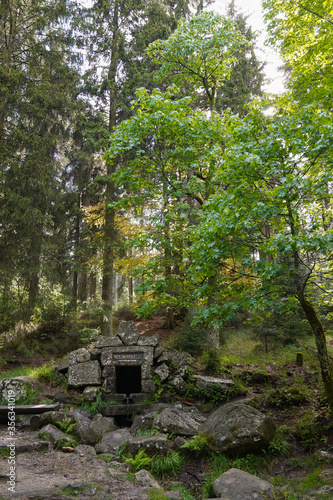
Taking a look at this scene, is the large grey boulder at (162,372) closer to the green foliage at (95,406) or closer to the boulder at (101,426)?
the green foliage at (95,406)

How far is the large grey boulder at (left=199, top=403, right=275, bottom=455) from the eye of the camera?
5.16 m

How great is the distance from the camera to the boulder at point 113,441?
18.8 feet

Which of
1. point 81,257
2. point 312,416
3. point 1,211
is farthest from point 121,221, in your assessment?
point 312,416

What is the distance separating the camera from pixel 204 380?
298 inches

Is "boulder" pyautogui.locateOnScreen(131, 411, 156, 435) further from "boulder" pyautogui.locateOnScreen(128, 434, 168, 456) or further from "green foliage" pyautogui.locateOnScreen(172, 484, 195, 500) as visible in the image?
"green foliage" pyautogui.locateOnScreen(172, 484, 195, 500)

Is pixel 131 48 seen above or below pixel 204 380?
above

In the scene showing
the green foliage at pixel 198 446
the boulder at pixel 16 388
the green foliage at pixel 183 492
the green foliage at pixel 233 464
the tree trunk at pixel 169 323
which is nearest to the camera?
the green foliage at pixel 183 492

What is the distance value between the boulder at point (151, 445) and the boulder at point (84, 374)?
118 inches

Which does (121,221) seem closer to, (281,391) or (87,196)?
(87,196)

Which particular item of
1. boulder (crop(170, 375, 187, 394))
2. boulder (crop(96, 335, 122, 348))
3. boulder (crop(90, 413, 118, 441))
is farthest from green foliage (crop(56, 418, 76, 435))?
boulder (crop(170, 375, 187, 394))

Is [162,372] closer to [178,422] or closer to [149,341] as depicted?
[149,341]

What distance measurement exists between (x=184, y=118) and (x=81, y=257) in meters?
8.89

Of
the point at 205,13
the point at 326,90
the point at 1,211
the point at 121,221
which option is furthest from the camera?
the point at 121,221

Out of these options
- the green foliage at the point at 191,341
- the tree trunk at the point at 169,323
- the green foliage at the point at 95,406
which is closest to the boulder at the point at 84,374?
the green foliage at the point at 95,406
